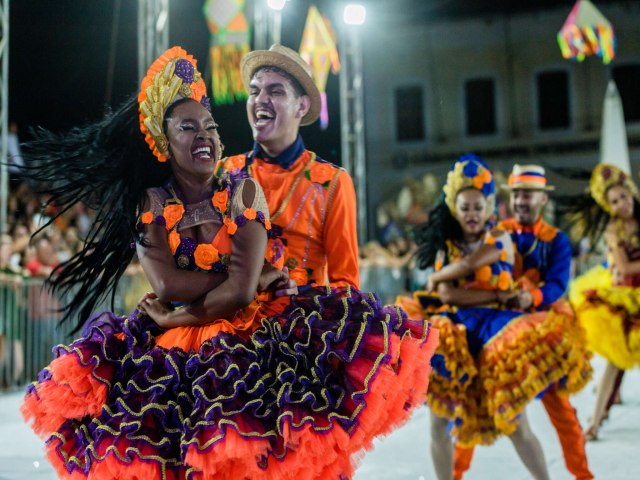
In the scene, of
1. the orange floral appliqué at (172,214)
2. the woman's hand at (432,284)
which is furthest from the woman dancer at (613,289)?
the orange floral appliqué at (172,214)

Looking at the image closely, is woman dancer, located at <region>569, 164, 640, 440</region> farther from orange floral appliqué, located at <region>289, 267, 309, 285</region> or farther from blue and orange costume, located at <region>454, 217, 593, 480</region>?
orange floral appliqué, located at <region>289, 267, 309, 285</region>

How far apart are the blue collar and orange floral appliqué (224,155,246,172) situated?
4.0 inches

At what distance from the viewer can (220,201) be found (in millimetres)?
3211

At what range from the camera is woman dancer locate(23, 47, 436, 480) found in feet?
9.45

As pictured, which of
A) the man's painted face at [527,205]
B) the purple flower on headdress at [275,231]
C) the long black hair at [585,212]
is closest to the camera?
the purple flower on headdress at [275,231]

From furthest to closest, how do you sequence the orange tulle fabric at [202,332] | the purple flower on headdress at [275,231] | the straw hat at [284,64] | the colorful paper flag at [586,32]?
the colorful paper flag at [586,32] < the straw hat at [284,64] < the purple flower on headdress at [275,231] < the orange tulle fabric at [202,332]

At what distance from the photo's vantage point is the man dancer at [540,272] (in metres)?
5.35

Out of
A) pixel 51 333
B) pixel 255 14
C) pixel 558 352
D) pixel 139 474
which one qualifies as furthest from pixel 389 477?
pixel 255 14

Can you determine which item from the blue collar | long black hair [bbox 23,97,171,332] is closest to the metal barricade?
the blue collar

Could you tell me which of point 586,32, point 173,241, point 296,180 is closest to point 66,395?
point 173,241

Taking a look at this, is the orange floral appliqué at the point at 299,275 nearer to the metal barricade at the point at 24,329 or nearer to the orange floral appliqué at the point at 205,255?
the orange floral appliqué at the point at 205,255

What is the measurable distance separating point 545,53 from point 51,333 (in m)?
22.2

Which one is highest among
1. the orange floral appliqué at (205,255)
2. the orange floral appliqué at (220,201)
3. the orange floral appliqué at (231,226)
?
the orange floral appliqué at (220,201)

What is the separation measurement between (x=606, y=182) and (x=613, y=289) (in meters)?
0.93
